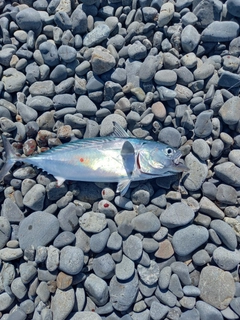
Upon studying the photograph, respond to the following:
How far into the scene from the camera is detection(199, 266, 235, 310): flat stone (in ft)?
12.0

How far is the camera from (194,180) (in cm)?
390

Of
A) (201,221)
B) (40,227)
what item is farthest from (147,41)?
(40,227)

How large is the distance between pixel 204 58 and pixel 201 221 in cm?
236

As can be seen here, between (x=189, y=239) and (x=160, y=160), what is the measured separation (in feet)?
3.58

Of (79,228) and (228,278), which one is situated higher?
(79,228)

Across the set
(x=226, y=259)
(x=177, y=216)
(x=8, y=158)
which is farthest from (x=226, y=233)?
(x=8, y=158)

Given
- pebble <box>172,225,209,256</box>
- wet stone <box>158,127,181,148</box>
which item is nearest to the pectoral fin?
wet stone <box>158,127,181,148</box>

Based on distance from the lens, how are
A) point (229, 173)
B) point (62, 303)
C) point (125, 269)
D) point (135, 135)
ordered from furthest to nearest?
1. point (135, 135)
2. point (229, 173)
3. point (125, 269)
4. point (62, 303)

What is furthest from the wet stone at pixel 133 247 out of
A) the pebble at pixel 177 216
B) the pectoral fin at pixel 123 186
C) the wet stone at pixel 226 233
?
the wet stone at pixel 226 233

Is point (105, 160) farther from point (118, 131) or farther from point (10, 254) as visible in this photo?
point (10, 254)

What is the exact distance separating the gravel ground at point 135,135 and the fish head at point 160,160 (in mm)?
208

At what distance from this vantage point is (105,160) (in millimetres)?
3900

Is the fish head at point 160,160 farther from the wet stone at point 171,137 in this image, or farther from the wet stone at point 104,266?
the wet stone at point 104,266

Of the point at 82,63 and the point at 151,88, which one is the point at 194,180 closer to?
the point at 151,88
